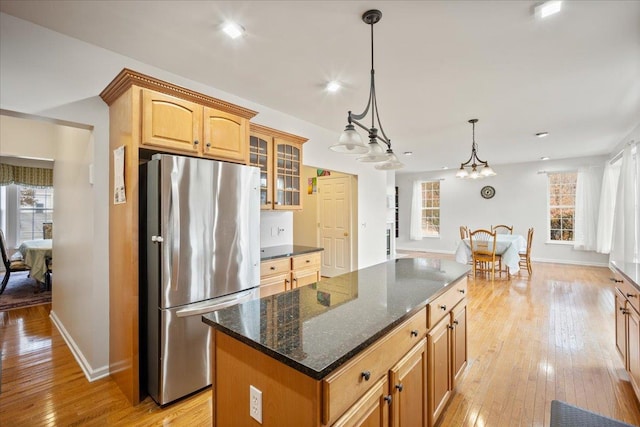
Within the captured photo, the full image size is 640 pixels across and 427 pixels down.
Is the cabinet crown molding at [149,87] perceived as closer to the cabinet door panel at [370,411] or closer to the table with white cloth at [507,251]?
the cabinet door panel at [370,411]

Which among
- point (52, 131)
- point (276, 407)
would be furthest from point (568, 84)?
point (52, 131)

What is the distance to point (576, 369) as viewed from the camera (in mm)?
2455

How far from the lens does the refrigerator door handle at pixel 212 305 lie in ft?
6.50

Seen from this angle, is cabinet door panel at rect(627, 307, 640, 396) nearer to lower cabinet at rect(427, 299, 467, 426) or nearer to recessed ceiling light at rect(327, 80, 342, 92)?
lower cabinet at rect(427, 299, 467, 426)

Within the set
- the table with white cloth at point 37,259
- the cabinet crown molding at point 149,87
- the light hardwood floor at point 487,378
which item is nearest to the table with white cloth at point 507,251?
→ the light hardwood floor at point 487,378

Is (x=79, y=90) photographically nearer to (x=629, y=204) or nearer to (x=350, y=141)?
(x=350, y=141)

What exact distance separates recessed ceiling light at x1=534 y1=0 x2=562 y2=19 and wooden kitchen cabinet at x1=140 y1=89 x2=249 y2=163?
7.25 ft

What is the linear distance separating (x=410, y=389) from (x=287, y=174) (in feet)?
8.59

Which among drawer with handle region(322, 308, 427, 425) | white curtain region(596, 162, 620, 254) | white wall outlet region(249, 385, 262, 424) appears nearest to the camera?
drawer with handle region(322, 308, 427, 425)

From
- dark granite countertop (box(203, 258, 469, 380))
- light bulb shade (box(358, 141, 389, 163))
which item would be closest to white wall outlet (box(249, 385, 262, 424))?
dark granite countertop (box(203, 258, 469, 380))

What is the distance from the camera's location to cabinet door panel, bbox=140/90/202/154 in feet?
6.42

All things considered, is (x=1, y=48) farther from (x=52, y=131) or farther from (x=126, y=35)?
(x=52, y=131)

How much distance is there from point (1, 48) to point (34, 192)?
20.7 feet

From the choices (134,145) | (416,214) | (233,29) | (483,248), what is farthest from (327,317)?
(416,214)
